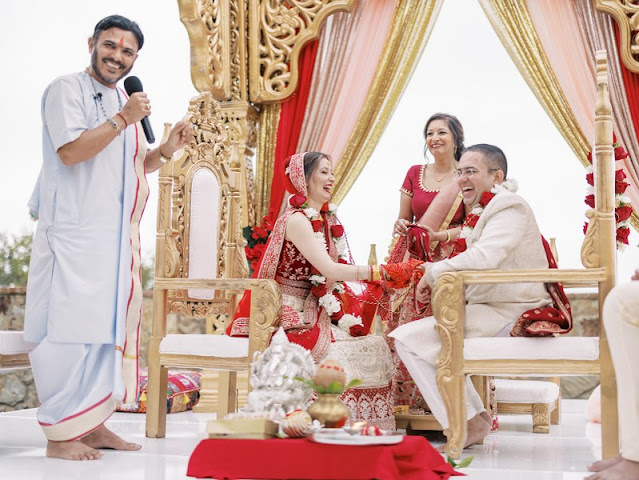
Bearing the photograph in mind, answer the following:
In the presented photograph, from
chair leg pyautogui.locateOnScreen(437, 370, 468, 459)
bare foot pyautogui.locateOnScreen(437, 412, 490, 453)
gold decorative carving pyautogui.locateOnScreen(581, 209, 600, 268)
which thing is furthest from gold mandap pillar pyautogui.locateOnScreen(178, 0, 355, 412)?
gold decorative carving pyautogui.locateOnScreen(581, 209, 600, 268)

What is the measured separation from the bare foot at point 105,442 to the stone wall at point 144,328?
3.83 meters

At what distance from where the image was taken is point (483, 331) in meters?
3.28

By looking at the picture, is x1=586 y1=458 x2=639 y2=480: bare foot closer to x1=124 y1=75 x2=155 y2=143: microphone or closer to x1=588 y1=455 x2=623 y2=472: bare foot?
x1=588 y1=455 x2=623 y2=472: bare foot

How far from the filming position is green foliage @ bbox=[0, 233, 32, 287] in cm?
771

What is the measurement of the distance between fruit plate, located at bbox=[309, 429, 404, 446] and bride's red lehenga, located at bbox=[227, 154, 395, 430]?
3.61ft

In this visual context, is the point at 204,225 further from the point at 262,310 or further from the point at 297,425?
the point at 297,425

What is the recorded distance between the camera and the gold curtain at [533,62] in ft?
17.8

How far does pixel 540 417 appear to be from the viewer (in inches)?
170

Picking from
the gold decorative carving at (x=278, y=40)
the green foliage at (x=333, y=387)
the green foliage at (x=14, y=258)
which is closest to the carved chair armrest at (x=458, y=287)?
the green foliage at (x=333, y=387)

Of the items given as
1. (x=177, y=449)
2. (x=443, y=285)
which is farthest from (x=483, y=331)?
(x=177, y=449)

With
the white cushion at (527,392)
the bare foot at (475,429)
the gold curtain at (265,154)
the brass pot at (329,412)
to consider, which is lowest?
the bare foot at (475,429)

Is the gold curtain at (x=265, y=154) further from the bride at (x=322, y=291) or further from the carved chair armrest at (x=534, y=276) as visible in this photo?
the carved chair armrest at (x=534, y=276)

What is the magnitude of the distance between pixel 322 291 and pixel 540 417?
1.47m

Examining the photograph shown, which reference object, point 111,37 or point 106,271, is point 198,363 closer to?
point 106,271
